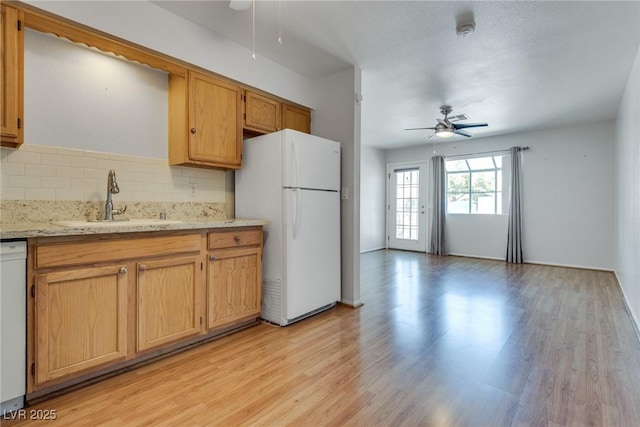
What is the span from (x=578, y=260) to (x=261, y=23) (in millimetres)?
6125

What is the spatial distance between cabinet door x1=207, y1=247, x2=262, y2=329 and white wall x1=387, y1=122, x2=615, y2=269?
17.6ft

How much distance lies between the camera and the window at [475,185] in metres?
6.39

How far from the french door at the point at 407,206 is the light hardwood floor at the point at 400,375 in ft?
13.4

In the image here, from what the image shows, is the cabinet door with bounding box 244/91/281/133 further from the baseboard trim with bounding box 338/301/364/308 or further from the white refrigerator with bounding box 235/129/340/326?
the baseboard trim with bounding box 338/301/364/308

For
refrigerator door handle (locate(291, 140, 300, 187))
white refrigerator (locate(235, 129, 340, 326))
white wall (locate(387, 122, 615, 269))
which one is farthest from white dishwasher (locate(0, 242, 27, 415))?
white wall (locate(387, 122, 615, 269))

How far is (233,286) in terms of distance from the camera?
259cm

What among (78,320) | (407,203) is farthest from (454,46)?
(407,203)

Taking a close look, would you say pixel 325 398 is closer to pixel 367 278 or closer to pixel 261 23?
pixel 261 23

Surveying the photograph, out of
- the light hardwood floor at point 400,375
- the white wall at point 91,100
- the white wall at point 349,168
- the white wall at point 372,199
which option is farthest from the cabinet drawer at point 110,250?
the white wall at point 372,199

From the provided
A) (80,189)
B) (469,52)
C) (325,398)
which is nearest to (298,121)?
(469,52)

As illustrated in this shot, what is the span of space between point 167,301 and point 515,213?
237 inches

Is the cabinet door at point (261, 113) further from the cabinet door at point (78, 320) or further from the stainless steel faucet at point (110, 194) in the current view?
the cabinet door at point (78, 320)

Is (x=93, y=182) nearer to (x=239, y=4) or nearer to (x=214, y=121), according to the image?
(x=214, y=121)

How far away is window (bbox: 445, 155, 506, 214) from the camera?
6.39 m
